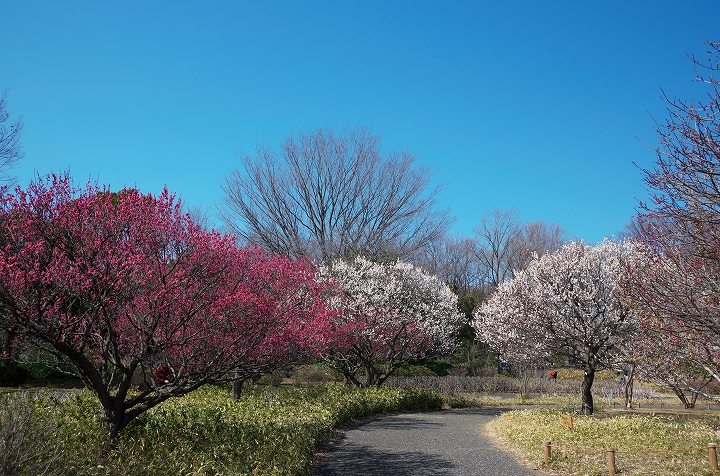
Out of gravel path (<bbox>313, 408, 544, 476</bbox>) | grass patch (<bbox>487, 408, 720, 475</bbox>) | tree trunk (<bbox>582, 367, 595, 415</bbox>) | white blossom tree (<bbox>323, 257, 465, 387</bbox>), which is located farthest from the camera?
white blossom tree (<bbox>323, 257, 465, 387</bbox>)

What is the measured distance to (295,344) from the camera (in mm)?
8422

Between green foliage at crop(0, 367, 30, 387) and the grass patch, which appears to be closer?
the grass patch

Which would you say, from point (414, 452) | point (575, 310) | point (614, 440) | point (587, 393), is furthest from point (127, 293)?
point (587, 393)

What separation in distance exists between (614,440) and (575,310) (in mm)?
4728

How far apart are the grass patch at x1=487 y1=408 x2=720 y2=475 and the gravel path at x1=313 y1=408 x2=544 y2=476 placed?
0.51 meters

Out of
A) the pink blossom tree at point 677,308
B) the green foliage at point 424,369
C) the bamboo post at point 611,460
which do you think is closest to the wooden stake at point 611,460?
the bamboo post at point 611,460

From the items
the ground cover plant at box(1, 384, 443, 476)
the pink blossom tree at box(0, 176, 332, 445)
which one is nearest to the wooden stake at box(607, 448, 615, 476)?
the ground cover plant at box(1, 384, 443, 476)

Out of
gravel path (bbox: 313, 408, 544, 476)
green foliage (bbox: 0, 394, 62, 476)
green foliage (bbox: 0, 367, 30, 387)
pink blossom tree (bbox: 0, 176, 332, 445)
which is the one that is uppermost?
pink blossom tree (bbox: 0, 176, 332, 445)

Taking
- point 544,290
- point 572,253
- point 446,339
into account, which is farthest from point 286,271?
point 446,339

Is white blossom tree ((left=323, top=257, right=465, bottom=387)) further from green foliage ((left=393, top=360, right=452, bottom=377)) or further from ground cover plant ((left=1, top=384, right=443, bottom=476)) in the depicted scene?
ground cover plant ((left=1, top=384, right=443, bottom=476))

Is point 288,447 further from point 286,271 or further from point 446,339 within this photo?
point 446,339

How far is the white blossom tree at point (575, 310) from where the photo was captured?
14438 mm

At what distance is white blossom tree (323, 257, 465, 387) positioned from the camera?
19.2 meters

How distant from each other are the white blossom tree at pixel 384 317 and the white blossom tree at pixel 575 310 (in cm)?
461
